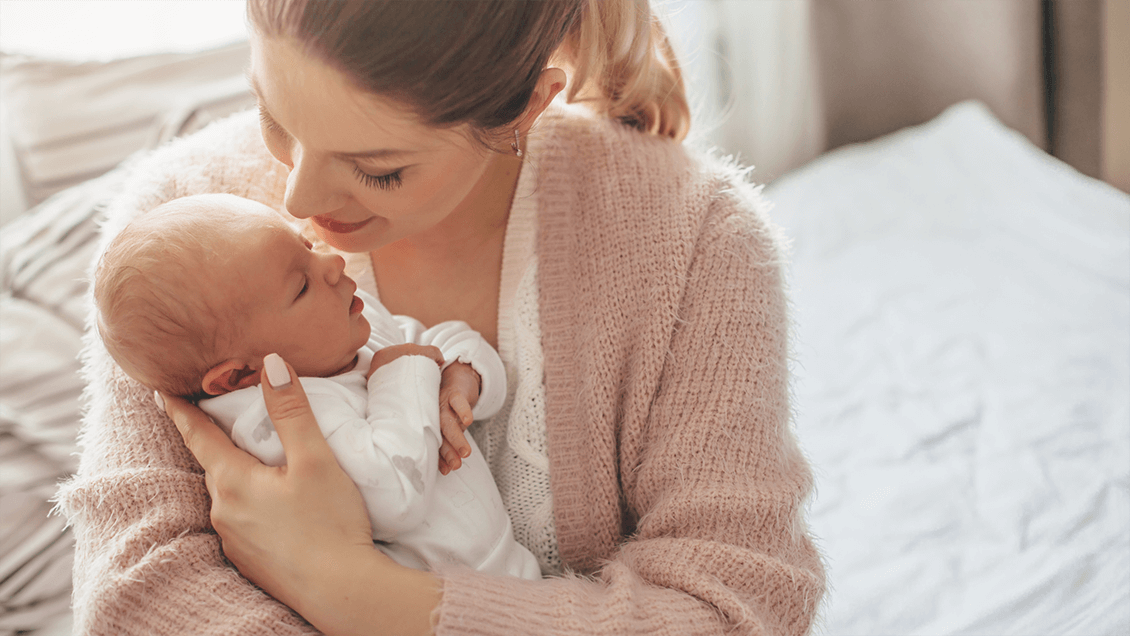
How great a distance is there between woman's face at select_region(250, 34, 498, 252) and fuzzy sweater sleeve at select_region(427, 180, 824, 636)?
0.93 ft

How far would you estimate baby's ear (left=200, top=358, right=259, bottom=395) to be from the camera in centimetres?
93

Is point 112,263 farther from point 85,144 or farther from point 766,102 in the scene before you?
point 766,102

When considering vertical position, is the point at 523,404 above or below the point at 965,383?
above

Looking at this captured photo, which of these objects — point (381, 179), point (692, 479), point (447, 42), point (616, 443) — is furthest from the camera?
point (616, 443)

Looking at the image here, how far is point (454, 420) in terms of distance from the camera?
0.99m

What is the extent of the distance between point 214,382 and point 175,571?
215mm

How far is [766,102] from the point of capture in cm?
297

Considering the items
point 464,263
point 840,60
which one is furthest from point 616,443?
point 840,60

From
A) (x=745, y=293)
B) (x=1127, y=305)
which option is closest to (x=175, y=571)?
(x=745, y=293)

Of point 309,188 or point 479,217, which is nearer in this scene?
point 309,188

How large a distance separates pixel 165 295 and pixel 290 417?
18 cm

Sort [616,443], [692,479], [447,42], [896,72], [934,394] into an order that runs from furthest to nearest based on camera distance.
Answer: [896,72], [934,394], [616,443], [692,479], [447,42]

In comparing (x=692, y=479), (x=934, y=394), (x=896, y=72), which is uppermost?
(x=692, y=479)

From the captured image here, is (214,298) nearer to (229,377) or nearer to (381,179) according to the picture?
(229,377)
